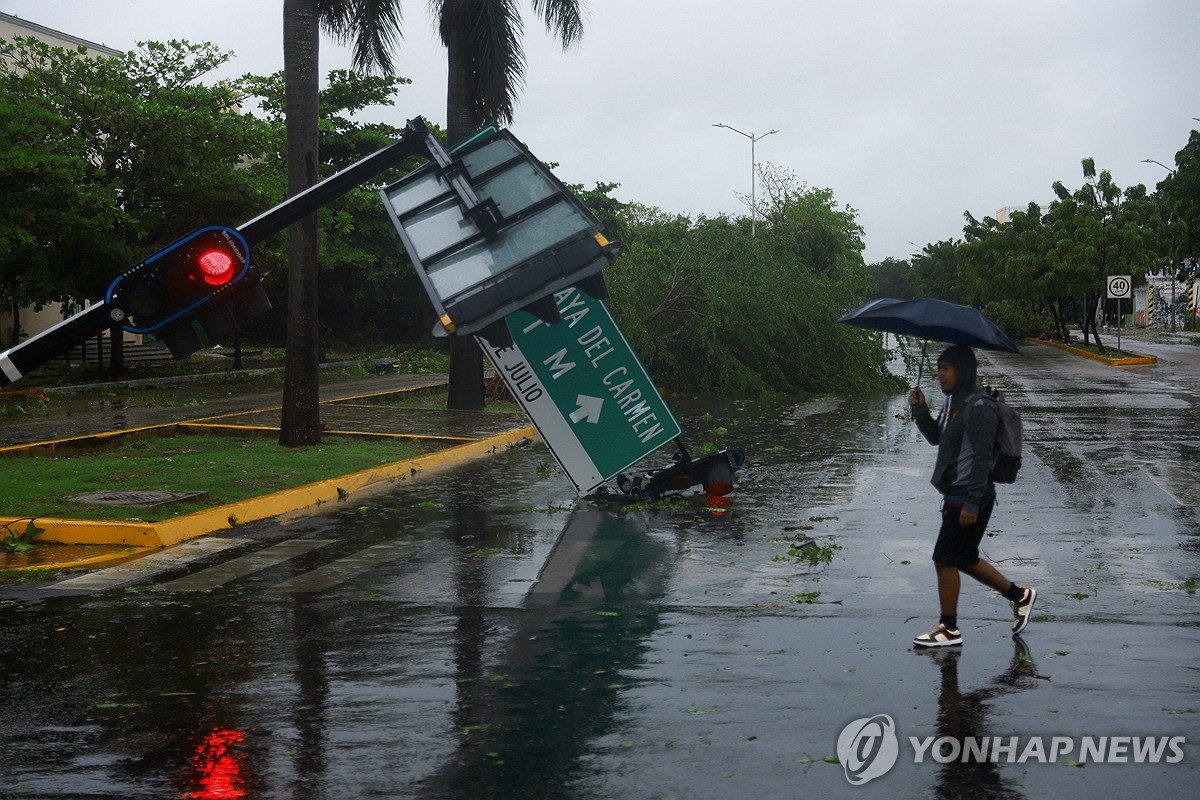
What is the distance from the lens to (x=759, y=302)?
28984 millimetres

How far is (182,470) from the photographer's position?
15.5 metres

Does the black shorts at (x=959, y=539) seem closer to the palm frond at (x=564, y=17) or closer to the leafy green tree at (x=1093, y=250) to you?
the palm frond at (x=564, y=17)

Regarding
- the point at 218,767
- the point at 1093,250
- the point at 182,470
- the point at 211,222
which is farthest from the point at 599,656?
the point at 1093,250

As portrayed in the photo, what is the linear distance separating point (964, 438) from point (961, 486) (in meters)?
0.28

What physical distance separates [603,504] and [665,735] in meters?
7.65

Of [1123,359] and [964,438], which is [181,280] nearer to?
[964,438]

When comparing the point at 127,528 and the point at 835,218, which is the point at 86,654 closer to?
the point at 127,528

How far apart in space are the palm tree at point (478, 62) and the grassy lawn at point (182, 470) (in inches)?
215

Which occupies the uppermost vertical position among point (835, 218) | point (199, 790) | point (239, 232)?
point (835, 218)

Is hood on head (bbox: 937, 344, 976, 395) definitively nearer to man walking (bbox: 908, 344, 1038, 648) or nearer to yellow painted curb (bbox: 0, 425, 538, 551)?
man walking (bbox: 908, 344, 1038, 648)

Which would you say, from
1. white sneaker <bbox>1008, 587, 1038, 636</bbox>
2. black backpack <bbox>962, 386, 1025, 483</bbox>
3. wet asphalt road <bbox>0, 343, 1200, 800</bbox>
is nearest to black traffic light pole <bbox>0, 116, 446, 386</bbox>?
wet asphalt road <bbox>0, 343, 1200, 800</bbox>

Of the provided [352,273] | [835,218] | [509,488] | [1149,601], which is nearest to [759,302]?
[509,488]

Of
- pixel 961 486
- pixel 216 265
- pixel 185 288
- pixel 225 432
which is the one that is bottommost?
pixel 225 432

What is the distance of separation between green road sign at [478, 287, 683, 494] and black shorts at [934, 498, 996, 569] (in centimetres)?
Result: 534
